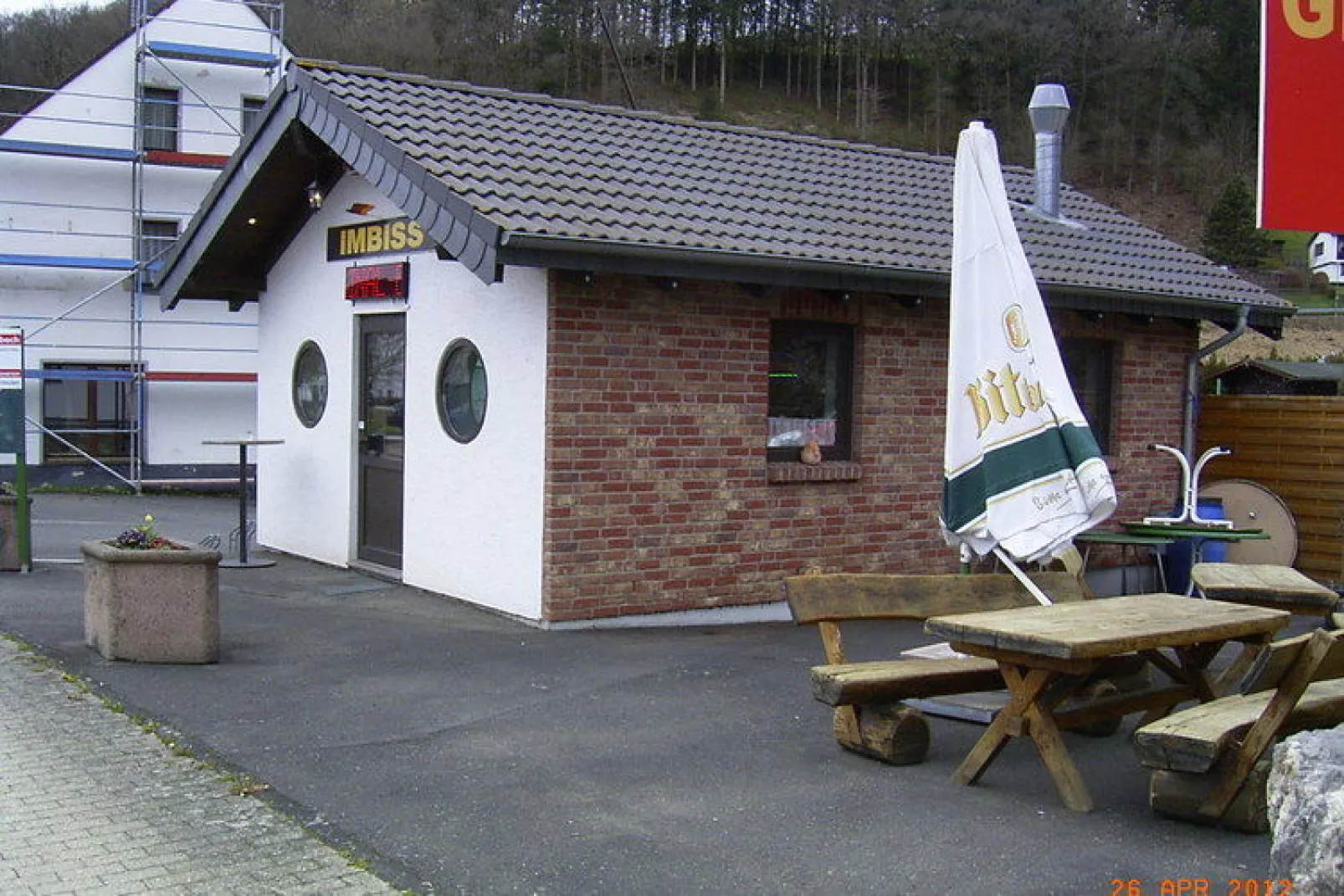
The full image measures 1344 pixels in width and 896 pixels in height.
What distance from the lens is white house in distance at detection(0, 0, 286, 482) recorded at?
2402 centimetres

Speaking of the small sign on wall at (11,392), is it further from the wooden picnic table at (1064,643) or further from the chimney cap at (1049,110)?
the chimney cap at (1049,110)

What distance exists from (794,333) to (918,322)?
49.3 inches

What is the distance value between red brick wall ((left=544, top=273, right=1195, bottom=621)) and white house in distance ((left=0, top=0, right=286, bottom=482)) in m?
16.2

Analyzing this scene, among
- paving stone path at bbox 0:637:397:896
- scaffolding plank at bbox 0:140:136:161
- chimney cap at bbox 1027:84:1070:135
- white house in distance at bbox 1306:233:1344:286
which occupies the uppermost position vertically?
scaffolding plank at bbox 0:140:136:161

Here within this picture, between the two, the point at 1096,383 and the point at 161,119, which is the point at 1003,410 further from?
the point at 161,119

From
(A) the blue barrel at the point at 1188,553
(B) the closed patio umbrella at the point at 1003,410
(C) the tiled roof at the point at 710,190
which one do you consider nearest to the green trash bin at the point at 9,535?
(C) the tiled roof at the point at 710,190

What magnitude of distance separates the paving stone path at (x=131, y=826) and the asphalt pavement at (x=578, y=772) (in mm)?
30

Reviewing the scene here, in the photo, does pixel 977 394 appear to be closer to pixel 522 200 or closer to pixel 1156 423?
pixel 522 200

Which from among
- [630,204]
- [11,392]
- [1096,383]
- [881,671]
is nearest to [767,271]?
[630,204]

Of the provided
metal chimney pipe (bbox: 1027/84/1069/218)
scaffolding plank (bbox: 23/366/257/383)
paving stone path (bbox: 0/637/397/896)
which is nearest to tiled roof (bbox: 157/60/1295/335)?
metal chimney pipe (bbox: 1027/84/1069/218)

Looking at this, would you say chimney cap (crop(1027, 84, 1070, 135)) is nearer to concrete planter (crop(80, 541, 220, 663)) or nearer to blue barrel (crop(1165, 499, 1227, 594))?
blue barrel (crop(1165, 499, 1227, 594))

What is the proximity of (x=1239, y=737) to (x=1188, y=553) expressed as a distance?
26.1 ft

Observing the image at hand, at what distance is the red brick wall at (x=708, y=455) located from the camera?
9664 millimetres

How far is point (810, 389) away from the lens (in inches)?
438
